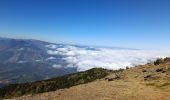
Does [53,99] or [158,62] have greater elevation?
[158,62]

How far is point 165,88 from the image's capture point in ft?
138

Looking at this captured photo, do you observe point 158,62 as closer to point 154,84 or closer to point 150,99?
point 154,84

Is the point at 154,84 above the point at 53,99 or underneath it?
above

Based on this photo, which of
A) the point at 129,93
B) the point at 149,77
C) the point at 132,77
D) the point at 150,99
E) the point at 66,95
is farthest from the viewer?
the point at 132,77

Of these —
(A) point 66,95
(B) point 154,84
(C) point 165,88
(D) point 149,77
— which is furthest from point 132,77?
(A) point 66,95

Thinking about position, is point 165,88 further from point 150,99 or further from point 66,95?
point 66,95

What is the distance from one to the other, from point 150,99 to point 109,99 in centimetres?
588

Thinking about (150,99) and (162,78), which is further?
(162,78)

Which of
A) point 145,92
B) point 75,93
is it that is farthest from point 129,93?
point 75,93

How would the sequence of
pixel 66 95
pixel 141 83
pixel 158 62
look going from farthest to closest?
pixel 158 62
pixel 141 83
pixel 66 95

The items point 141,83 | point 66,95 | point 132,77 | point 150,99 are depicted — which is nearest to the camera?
point 150,99

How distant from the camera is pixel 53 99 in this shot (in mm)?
42125

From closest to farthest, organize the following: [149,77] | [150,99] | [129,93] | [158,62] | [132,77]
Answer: [150,99] < [129,93] < [149,77] < [132,77] < [158,62]

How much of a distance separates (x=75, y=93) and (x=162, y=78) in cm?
1752
